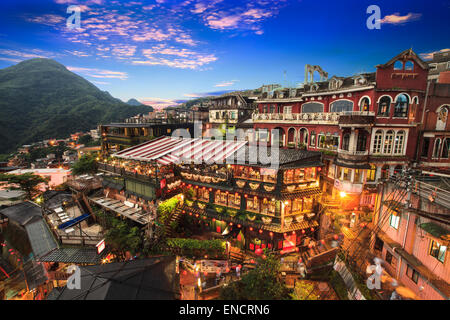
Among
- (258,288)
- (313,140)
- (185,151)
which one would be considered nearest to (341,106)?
(313,140)

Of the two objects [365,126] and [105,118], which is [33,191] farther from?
[105,118]

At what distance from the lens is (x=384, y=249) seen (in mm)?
16141

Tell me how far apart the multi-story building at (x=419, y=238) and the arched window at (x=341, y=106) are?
37.6ft

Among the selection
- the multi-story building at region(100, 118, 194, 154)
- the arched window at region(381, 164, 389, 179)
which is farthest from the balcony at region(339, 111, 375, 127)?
the multi-story building at region(100, 118, 194, 154)

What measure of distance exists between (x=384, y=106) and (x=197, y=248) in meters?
25.8

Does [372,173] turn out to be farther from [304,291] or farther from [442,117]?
[304,291]

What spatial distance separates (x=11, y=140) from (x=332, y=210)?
392 ft

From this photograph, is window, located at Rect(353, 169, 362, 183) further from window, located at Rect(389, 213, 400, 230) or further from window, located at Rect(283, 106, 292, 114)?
window, located at Rect(283, 106, 292, 114)

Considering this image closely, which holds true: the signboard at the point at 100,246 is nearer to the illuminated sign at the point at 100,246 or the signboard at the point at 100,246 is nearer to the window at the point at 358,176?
the illuminated sign at the point at 100,246

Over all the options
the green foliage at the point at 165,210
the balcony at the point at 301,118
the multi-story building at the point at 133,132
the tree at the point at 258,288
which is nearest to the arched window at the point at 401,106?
the balcony at the point at 301,118

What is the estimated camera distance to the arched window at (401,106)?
21016mm

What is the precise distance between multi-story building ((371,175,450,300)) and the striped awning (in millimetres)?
16032
